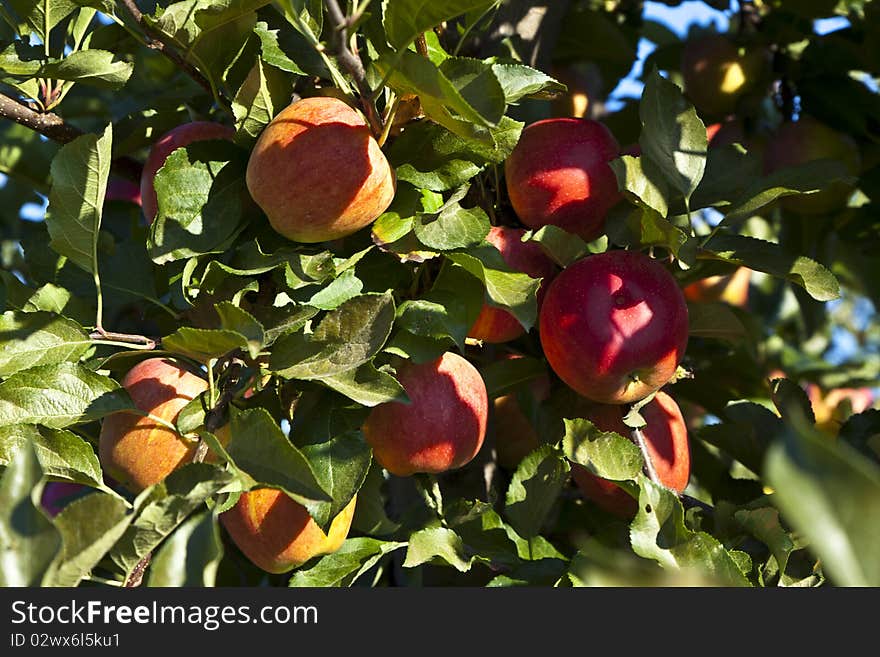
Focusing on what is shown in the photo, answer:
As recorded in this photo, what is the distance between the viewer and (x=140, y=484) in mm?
904

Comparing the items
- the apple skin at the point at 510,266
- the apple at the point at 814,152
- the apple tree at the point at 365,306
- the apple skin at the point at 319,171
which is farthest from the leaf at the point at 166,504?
the apple at the point at 814,152

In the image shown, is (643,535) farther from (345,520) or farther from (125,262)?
(125,262)

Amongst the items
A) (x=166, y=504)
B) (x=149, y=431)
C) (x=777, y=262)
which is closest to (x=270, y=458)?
(x=166, y=504)

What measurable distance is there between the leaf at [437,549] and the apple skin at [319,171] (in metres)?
0.28

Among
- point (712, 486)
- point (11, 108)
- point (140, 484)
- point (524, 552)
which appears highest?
point (11, 108)

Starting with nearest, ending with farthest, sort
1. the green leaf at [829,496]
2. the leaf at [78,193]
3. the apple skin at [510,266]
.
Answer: the green leaf at [829,496], the leaf at [78,193], the apple skin at [510,266]

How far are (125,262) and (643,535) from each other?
583 millimetres

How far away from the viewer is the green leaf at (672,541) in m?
0.78

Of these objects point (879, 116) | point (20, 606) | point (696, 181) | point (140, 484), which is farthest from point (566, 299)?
point (879, 116)

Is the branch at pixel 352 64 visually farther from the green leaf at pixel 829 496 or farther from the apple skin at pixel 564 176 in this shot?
the green leaf at pixel 829 496

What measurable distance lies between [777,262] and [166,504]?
24.6 inches

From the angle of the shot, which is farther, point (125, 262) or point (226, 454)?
point (125, 262)

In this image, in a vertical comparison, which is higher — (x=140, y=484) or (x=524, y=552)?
(x=140, y=484)

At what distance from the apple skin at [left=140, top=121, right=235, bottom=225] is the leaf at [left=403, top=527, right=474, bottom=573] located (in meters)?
0.42
